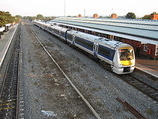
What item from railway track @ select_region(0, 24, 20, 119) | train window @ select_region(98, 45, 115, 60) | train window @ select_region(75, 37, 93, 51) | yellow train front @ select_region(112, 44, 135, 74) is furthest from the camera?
train window @ select_region(75, 37, 93, 51)

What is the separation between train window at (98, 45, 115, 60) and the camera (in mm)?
13562

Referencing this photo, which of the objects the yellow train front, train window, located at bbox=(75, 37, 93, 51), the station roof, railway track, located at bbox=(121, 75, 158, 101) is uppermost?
the station roof

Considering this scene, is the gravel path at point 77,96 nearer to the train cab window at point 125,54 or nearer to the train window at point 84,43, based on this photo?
the train cab window at point 125,54

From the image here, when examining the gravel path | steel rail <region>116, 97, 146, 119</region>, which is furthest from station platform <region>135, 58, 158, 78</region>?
steel rail <region>116, 97, 146, 119</region>

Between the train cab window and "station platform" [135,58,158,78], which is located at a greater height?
the train cab window

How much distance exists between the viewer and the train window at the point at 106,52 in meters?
13.6

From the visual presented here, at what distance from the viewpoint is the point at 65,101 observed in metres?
9.48

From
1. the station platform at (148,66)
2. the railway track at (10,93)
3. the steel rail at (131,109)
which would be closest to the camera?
the steel rail at (131,109)

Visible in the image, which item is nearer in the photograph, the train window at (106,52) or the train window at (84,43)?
the train window at (106,52)

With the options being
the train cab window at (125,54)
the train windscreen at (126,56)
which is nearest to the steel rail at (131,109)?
the train windscreen at (126,56)

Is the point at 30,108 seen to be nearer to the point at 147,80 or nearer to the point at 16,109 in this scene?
the point at 16,109

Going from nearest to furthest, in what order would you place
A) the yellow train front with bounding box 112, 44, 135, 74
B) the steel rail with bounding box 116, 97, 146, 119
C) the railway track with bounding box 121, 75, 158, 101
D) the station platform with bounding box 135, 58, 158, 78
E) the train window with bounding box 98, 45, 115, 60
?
the steel rail with bounding box 116, 97, 146, 119 < the railway track with bounding box 121, 75, 158, 101 < the yellow train front with bounding box 112, 44, 135, 74 < the train window with bounding box 98, 45, 115, 60 < the station platform with bounding box 135, 58, 158, 78

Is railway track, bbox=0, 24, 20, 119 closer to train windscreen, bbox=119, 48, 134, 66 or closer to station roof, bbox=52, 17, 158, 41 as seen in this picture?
train windscreen, bbox=119, 48, 134, 66

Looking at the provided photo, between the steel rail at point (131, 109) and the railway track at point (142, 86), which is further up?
the railway track at point (142, 86)
